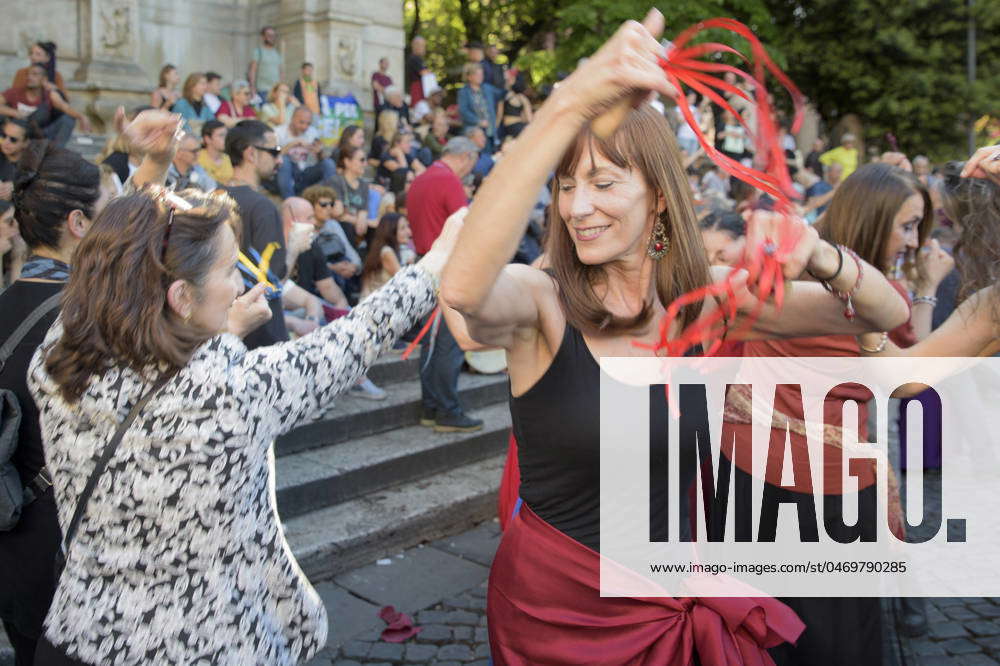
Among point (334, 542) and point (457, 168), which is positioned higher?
point (457, 168)

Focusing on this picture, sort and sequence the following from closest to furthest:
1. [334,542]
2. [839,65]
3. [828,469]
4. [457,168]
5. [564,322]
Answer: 1. [564,322]
2. [828,469]
3. [334,542]
4. [457,168]
5. [839,65]

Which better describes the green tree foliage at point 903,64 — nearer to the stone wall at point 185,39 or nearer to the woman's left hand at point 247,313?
the stone wall at point 185,39

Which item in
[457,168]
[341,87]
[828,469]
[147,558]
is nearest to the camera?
[147,558]

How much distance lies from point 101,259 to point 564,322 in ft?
3.34

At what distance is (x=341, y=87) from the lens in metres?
13.9

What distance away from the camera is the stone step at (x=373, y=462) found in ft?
17.2

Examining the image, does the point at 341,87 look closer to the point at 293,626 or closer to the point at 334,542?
the point at 334,542

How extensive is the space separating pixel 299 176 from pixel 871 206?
727 centimetres

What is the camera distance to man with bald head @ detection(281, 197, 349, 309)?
7.05 metres

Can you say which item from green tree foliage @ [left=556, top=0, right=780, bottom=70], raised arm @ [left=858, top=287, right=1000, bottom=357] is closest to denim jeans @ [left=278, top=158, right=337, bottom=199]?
raised arm @ [left=858, top=287, right=1000, bottom=357]

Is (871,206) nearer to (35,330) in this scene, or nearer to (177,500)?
(177,500)

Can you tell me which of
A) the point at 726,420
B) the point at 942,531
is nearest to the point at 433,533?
the point at 726,420

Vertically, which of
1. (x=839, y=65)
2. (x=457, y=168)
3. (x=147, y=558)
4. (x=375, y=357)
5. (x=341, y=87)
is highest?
(x=839, y=65)

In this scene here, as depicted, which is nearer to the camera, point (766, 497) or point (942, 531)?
point (766, 497)
